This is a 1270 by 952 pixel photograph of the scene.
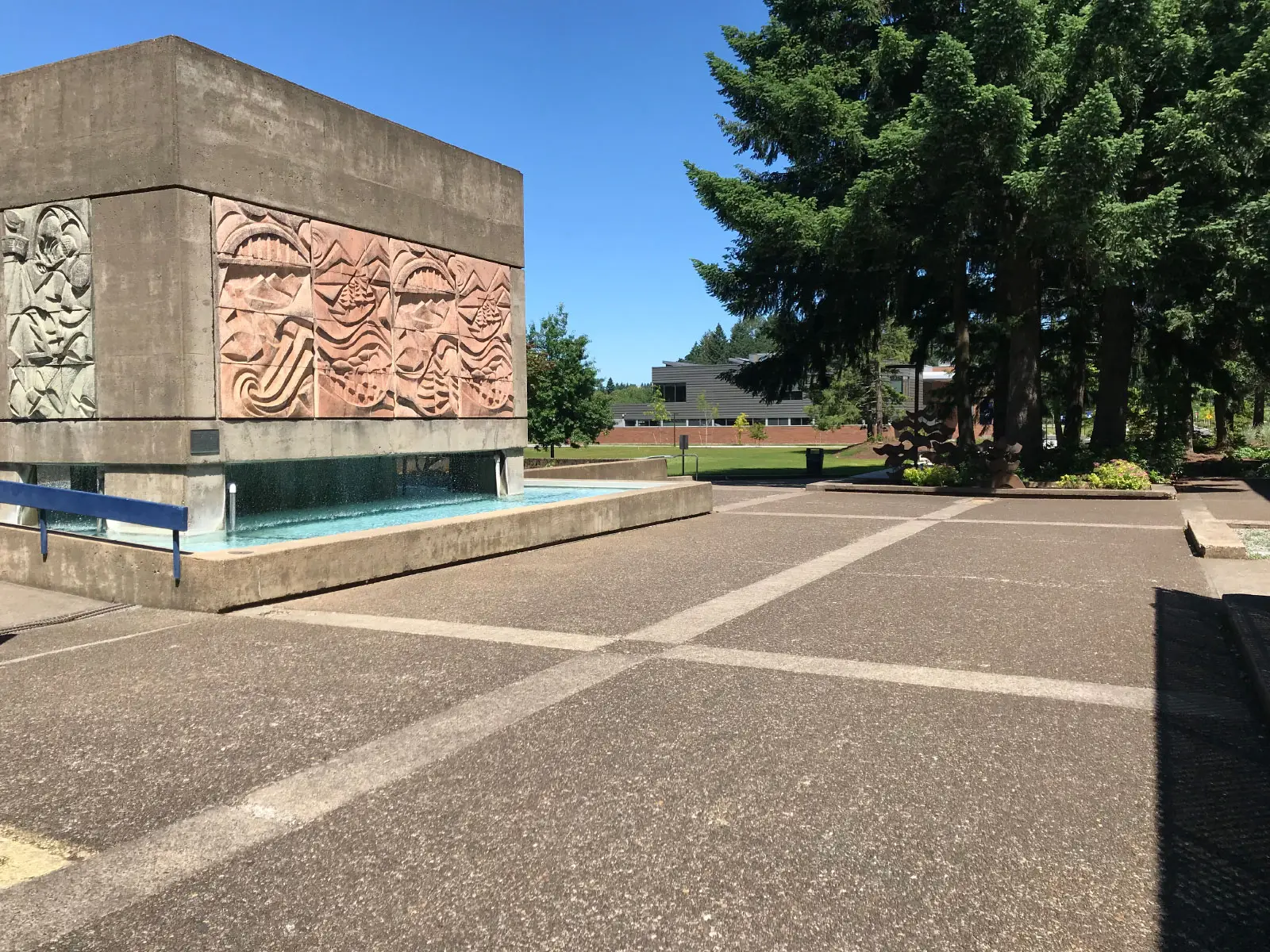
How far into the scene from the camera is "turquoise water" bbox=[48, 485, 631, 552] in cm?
1122

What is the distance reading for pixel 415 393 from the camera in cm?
1483

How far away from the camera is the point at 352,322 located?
44.3 ft

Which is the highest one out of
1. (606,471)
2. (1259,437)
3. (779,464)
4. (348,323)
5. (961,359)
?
(961,359)

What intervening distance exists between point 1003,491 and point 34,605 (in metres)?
19.6

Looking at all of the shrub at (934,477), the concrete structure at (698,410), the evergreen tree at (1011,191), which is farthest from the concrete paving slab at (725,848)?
the concrete structure at (698,410)

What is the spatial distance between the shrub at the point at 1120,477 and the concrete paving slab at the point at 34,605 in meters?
20.5

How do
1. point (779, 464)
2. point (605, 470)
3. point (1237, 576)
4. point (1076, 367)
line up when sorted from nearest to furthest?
point (1237, 576), point (605, 470), point (1076, 367), point (779, 464)

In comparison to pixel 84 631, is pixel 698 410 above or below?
above

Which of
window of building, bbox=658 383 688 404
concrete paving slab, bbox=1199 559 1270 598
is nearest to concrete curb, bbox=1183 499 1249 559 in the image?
concrete paving slab, bbox=1199 559 1270 598

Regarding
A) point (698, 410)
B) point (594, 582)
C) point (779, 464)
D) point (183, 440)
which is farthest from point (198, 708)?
point (698, 410)

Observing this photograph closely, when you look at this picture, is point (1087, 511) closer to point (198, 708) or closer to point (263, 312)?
point (263, 312)

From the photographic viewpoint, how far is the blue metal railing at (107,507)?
805 cm

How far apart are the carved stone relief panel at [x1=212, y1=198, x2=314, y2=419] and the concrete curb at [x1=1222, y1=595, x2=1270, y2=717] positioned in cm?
1074

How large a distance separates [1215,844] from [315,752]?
3.91m
